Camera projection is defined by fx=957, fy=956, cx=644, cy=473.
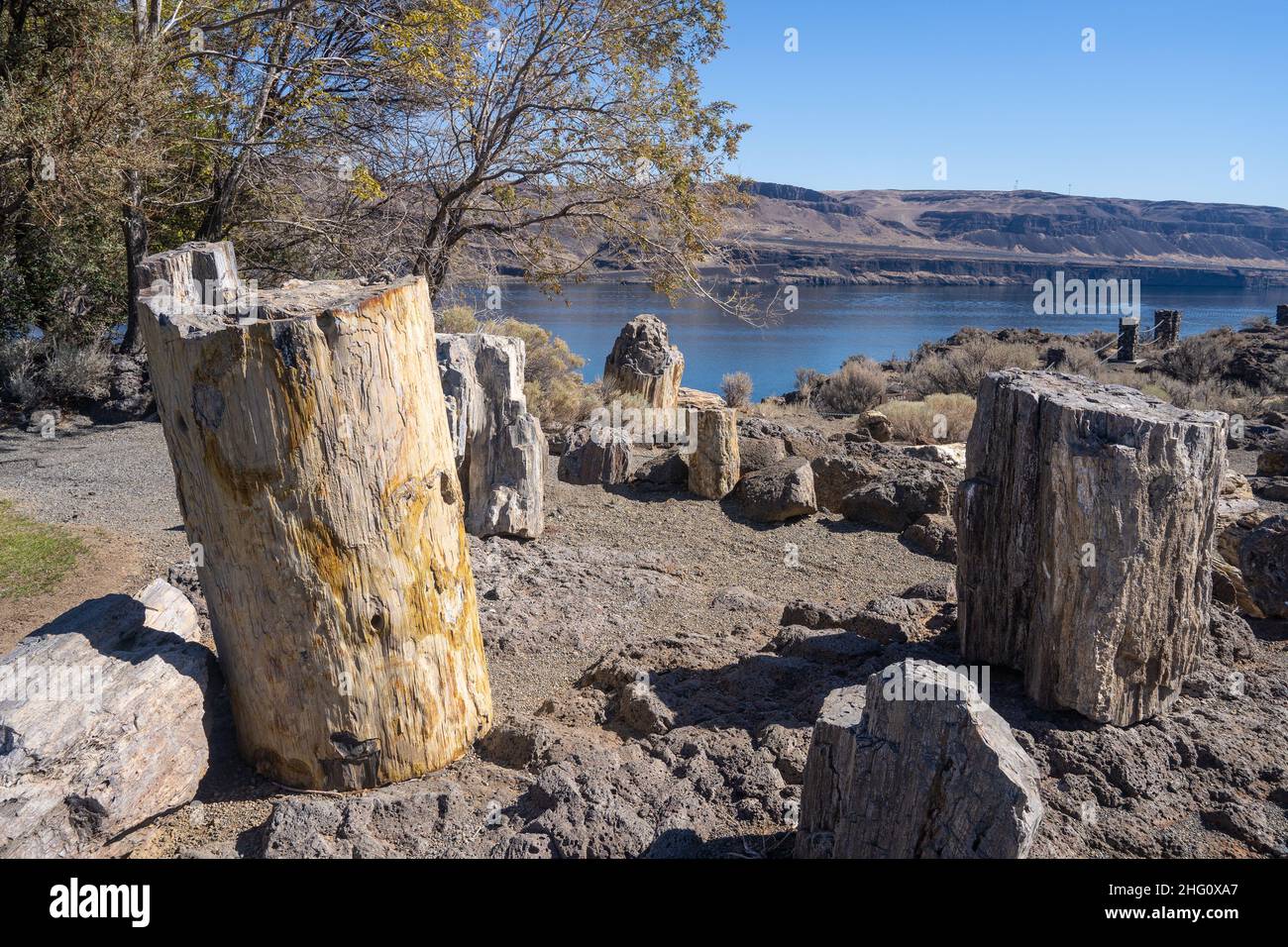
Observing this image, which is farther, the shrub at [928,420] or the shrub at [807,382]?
the shrub at [807,382]

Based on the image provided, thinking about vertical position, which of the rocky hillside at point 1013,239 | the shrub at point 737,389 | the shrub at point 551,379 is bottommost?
the shrub at point 737,389

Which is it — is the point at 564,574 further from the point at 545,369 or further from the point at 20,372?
the point at 20,372

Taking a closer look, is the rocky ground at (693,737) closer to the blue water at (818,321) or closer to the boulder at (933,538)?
the boulder at (933,538)

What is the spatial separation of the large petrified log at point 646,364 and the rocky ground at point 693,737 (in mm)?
5344

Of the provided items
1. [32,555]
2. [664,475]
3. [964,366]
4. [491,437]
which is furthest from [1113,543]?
[964,366]

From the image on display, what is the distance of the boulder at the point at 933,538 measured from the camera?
6.94 m

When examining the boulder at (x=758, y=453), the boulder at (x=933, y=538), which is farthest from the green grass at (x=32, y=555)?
the boulder at (x=933, y=538)

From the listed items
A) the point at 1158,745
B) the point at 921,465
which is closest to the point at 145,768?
the point at 1158,745

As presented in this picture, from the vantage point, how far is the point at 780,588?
247 inches

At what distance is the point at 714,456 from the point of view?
8.09 metres

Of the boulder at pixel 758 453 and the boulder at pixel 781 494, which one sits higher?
the boulder at pixel 758 453

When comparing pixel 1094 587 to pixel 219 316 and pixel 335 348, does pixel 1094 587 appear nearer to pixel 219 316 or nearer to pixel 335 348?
pixel 335 348

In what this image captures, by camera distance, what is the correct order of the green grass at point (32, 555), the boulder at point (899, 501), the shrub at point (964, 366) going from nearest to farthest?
the green grass at point (32, 555), the boulder at point (899, 501), the shrub at point (964, 366)

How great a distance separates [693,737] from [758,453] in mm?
5278
